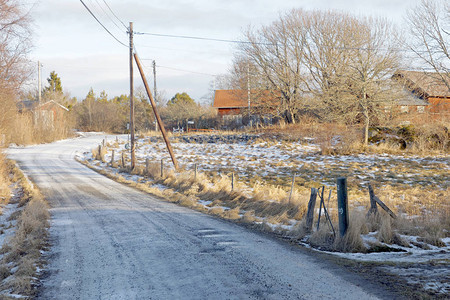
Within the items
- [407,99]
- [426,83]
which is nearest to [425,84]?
[426,83]

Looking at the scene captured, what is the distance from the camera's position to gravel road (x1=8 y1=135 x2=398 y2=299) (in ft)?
18.7

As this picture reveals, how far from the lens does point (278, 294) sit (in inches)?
217

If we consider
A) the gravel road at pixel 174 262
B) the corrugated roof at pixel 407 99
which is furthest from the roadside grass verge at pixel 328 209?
the corrugated roof at pixel 407 99

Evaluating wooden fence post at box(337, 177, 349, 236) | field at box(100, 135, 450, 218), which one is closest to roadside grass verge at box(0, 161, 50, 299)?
wooden fence post at box(337, 177, 349, 236)

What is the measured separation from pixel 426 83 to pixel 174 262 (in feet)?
97.5

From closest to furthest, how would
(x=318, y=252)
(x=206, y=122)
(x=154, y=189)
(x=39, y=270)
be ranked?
(x=39, y=270)
(x=318, y=252)
(x=154, y=189)
(x=206, y=122)

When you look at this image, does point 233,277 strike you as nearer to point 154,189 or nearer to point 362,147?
point 154,189

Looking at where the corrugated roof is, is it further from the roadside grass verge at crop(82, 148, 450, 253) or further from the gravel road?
the gravel road

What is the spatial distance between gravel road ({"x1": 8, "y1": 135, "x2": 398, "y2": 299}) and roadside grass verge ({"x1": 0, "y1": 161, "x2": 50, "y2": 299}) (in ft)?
0.76

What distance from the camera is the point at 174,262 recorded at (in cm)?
708

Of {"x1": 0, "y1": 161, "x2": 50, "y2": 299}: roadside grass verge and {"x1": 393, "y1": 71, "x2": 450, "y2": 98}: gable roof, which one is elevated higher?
{"x1": 393, "y1": 71, "x2": 450, "y2": 98}: gable roof

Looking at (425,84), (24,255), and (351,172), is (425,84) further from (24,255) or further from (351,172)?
(24,255)

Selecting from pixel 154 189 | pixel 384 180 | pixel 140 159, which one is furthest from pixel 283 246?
pixel 140 159

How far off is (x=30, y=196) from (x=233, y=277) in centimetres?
1152
